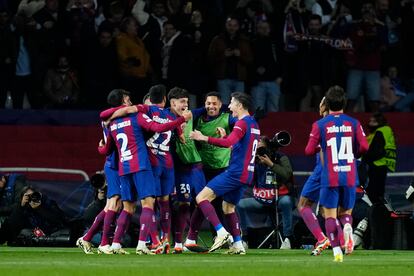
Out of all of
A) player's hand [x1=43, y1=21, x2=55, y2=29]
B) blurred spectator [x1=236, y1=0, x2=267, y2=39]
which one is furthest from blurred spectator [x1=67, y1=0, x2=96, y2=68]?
blurred spectator [x1=236, y1=0, x2=267, y2=39]

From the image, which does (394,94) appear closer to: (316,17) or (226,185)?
(316,17)

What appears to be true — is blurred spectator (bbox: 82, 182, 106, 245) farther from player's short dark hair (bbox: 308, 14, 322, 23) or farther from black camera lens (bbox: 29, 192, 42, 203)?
player's short dark hair (bbox: 308, 14, 322, 23)

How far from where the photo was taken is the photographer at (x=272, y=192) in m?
21.6

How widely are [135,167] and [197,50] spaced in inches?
339

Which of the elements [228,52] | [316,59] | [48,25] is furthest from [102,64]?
[316,59]

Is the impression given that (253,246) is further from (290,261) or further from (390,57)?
(390,57)

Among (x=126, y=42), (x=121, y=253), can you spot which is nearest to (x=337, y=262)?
(x=121, y=253)

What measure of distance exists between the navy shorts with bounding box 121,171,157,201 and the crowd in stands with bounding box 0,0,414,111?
25.8 feet

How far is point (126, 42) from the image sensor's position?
86.1 feet

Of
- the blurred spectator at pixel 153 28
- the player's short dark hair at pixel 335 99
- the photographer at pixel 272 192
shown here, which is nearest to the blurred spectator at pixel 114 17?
the blurred spectator at pixel 153 28

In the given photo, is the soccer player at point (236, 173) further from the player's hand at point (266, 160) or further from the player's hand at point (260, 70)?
the player's hand at point (260, 70)

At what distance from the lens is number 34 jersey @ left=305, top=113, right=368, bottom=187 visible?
17109mm

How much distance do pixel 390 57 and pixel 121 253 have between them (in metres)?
11.1

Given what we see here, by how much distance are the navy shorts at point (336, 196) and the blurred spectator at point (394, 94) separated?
10886 mm
